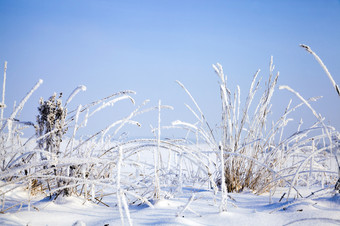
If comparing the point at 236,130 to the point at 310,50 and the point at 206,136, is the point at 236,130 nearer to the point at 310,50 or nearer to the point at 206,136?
the point at 206,136

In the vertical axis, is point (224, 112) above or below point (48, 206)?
above

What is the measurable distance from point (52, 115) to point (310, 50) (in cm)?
99

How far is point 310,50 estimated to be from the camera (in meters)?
0.86

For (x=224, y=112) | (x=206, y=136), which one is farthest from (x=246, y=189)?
(x=224, y=112)

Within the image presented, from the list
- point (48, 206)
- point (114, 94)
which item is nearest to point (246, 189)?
point (114, 94)

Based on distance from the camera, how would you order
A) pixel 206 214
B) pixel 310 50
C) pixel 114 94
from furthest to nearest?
pixel 114 94
pixel 206 214
pixel 310 50

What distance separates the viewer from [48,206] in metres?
1.04

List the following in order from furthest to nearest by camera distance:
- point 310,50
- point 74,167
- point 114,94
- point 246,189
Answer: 1. point 246,189
2. point 114,94
3. point 74,167
4. point 310,50

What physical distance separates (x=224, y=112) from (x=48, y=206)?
1.19 metres

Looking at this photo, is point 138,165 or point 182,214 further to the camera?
point 138,165

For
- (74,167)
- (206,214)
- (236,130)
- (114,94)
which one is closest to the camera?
(206,214)

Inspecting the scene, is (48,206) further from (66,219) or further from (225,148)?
(225,148)

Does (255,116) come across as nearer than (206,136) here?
No

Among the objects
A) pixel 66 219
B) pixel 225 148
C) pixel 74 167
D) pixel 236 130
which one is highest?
pixel 236 130
